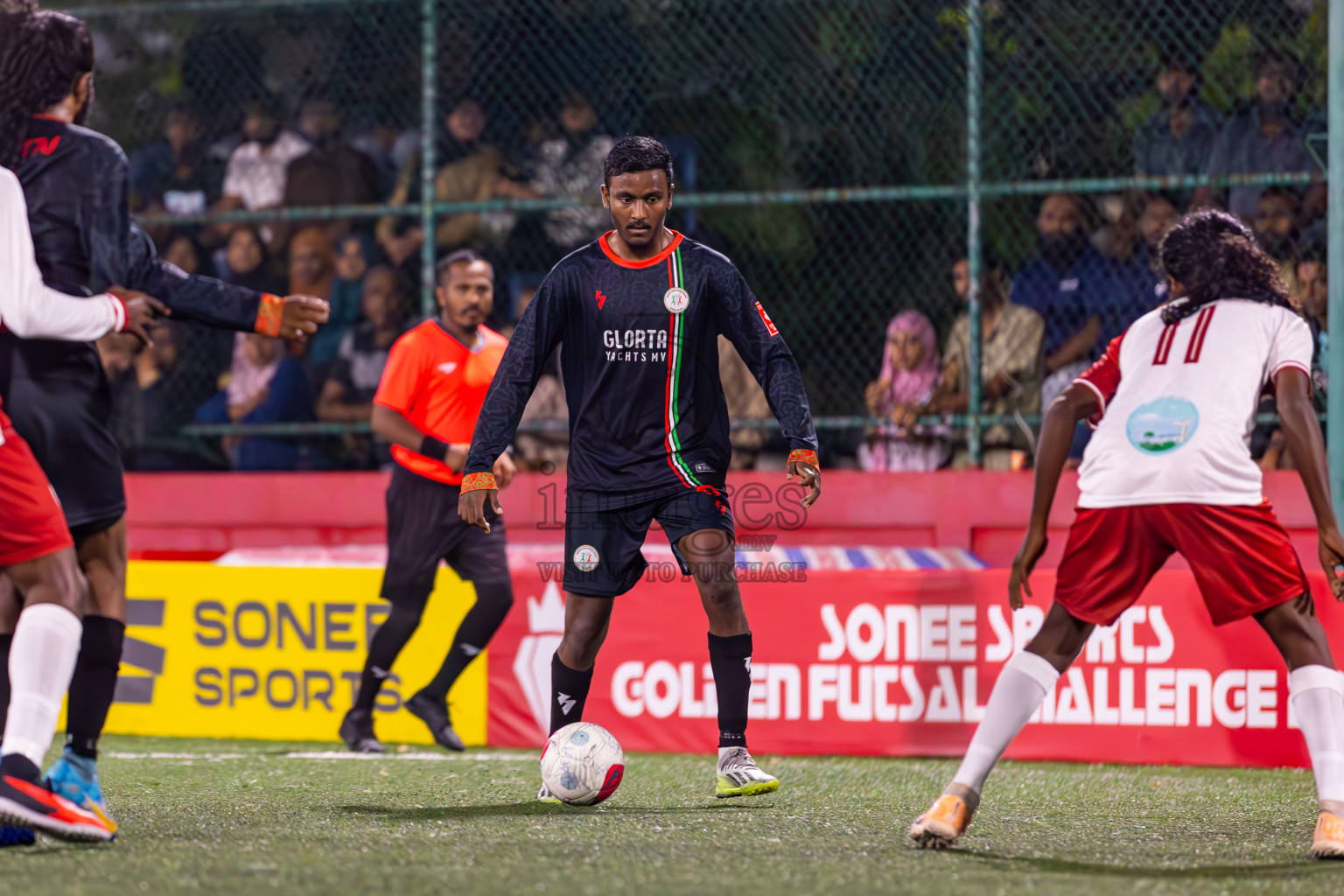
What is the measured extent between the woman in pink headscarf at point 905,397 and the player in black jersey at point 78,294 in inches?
184

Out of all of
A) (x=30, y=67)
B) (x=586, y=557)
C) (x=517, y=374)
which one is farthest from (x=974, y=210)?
(x=30, y=67)

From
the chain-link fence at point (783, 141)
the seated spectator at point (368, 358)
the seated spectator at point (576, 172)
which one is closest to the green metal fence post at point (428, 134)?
the chain-link fence at point (783, 141)

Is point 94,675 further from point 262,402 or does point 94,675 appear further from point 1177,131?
point 1177,131

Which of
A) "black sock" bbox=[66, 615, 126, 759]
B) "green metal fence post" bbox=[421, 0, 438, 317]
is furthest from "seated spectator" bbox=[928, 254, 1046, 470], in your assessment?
"black sock" bbox=[66, 615, 126, 759]

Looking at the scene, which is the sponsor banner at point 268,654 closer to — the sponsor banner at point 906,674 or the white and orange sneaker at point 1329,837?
the sponsor banner at point 906,674

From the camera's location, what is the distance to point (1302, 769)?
625 centimetres

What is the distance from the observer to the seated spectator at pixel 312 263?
31.2ft

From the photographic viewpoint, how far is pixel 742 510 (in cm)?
816

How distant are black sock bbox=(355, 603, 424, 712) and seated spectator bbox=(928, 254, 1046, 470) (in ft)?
9.70

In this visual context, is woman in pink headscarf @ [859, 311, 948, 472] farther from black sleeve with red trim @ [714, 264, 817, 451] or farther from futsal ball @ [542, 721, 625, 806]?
futsal ball @ [542, 721, 625, 806]

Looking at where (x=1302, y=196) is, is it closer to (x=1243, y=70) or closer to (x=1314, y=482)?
(x=1243, y=70)

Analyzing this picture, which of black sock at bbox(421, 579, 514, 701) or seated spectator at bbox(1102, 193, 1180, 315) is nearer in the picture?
black sock at bbox(421, 579, 514, 701)

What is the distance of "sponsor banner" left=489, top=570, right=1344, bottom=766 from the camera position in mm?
6457

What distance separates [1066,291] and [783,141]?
175 cm
